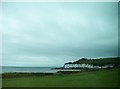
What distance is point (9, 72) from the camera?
1006 centimetres

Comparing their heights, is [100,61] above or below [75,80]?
above

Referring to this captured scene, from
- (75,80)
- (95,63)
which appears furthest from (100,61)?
(75,80)

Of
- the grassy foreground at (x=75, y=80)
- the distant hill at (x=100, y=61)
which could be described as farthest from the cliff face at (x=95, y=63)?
the grassy foreground at (x=75, y=80)

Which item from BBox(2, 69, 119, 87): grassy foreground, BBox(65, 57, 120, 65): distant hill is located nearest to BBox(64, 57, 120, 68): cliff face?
BBox(65, 57, 120, 65): distant hill

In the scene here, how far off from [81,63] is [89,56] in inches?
14.0

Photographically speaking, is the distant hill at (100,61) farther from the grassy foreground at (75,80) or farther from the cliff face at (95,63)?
the grassy foreground at (75,80)

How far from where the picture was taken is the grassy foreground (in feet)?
27.2

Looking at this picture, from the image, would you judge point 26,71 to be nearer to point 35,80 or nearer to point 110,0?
point 35,80

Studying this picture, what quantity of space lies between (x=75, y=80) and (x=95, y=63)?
Result: 1.01m

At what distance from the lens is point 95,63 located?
940 centimetres

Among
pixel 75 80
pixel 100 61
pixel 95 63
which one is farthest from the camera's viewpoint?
pixel 95 63

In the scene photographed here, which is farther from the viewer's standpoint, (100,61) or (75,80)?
(100,61)

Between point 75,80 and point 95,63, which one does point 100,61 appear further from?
point 75,80

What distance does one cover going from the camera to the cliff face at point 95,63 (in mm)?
8859
